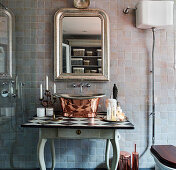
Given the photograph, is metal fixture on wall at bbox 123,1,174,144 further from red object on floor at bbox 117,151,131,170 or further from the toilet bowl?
red object on floor at bbox 117,151,131,170

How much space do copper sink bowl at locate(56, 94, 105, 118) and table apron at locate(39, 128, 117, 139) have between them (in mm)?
296

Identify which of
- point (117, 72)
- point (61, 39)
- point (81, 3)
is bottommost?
point (117, 72)

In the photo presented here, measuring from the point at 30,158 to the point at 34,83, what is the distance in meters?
0.87

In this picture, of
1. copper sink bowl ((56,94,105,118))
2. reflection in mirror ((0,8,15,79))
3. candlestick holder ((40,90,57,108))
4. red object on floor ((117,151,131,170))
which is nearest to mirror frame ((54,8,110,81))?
candlestick holder ((40,90,57,108))

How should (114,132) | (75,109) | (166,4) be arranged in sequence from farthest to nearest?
(166,4) → (75,109) → (114,132)

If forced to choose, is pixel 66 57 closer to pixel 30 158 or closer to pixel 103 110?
pixel 103 110

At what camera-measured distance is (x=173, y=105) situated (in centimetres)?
250

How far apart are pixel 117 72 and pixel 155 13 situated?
76 cm

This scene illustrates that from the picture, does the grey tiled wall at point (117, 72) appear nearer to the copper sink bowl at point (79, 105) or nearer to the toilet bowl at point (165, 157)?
the copper sink bowl at point (79, 105)

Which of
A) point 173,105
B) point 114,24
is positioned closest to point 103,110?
point 173,105

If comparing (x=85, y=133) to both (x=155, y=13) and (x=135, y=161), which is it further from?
(x=155, y=13)

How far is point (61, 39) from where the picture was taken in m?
2.43

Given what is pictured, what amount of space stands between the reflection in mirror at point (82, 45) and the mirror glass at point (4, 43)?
637 millimetres

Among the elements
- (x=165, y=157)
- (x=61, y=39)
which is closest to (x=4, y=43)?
(x=61, y=39)
